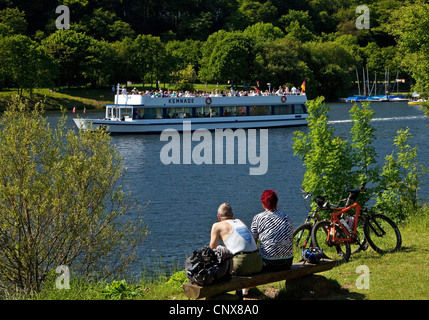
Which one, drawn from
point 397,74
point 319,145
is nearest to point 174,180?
point 319,145

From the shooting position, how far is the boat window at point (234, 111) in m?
61.7

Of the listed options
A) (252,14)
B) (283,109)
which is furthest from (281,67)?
(252,14)

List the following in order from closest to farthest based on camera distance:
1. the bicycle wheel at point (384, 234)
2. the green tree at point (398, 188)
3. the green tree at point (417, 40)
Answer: the bicycle wheel at point (384, 234) → the green tree at point (398, 188) → the green tree at point (417, 40)


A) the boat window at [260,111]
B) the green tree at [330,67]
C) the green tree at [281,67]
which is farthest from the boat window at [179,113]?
the green tree at [330,67]

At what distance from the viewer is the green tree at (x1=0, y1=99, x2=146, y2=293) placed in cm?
1284

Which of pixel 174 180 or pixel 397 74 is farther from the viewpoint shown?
pixel 397 74

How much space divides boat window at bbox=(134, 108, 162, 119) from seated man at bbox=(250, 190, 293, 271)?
48486mm

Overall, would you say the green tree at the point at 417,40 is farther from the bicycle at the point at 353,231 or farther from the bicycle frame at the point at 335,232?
the bicycle frame at the point at 335,232

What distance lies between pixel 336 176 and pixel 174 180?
64.5 ft

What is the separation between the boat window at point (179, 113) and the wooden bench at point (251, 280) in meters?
49.8

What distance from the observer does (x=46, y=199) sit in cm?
1289

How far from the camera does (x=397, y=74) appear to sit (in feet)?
413

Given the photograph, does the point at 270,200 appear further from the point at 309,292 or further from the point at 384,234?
the point at 384,234

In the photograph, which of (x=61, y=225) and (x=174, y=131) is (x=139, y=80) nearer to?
(x=174, y=131)
